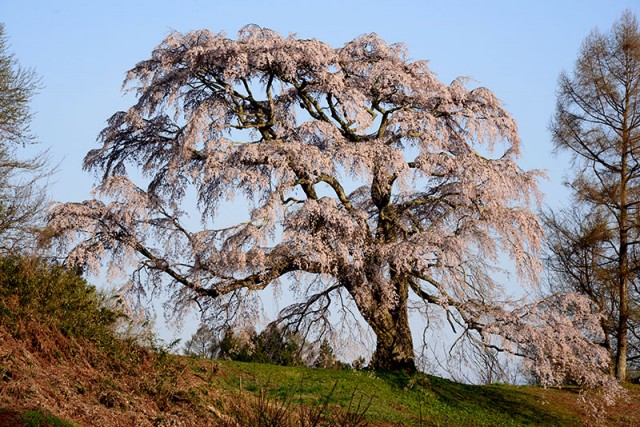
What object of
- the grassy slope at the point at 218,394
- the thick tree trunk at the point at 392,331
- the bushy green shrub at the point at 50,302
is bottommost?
the grassy slope at the point at 218,394

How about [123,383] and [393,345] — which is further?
[393,345]

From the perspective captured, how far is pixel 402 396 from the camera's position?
1564 centimetres

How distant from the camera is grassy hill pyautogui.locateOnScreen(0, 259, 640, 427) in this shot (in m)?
8.27

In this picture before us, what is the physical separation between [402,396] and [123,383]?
724 centimetres

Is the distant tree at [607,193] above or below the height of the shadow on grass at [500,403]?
above

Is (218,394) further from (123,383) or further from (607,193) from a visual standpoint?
(607,193)

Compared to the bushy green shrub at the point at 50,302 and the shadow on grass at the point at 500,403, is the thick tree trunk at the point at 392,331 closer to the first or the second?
the shadow on grass at the point at 500,403

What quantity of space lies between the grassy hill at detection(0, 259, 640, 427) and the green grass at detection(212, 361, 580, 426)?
0.04 m

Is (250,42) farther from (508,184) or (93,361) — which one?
(93,361)

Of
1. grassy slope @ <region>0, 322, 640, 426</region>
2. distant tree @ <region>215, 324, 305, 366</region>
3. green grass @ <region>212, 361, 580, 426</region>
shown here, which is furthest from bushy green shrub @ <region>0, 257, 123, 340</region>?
distant tree @ <region>215, 324, 305, 366</region>

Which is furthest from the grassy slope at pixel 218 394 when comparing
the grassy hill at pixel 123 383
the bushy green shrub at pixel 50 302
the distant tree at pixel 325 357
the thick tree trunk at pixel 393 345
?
the distant tree at pixel 325 357

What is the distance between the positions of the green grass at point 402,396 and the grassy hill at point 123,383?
4 centimetres

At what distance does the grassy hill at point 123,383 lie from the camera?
27.1 ft

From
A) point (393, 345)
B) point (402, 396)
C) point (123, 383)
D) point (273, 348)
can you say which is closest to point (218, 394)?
point (123, 383)
